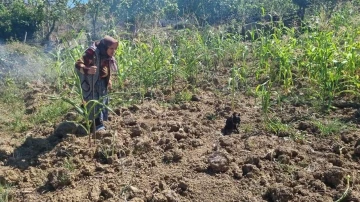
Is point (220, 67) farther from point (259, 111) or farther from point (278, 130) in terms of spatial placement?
point (278, 130)

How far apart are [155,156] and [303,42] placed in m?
3.41

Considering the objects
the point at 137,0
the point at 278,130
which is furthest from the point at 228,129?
the point at 137,0

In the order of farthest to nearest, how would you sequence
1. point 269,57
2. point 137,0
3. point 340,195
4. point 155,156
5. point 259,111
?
point 137,0 < point 269,57 < point 259,111 < point 155,156 < point 340,195

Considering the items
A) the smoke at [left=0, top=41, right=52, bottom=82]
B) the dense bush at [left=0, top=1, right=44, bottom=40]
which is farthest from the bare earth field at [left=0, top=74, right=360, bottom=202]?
the dense bush at [left=0, top=1, right=44, bottom=40]

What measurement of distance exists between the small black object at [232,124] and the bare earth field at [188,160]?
6cm

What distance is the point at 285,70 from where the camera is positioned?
203 inches

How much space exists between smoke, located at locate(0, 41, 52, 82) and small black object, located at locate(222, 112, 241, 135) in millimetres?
3831

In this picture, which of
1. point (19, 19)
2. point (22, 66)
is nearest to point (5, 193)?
point (22, 66)

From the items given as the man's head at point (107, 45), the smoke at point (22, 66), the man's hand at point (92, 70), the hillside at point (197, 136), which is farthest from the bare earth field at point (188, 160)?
the smoke at point (22, 66)

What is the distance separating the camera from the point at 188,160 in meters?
3.68

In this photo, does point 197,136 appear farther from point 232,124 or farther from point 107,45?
point 107,45

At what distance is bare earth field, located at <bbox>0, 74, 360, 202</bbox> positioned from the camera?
126 inches

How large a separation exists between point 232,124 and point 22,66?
481 cm

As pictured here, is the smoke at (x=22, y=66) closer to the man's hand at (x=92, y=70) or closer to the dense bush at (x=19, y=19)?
the dense bush at (x=19, y=19)
